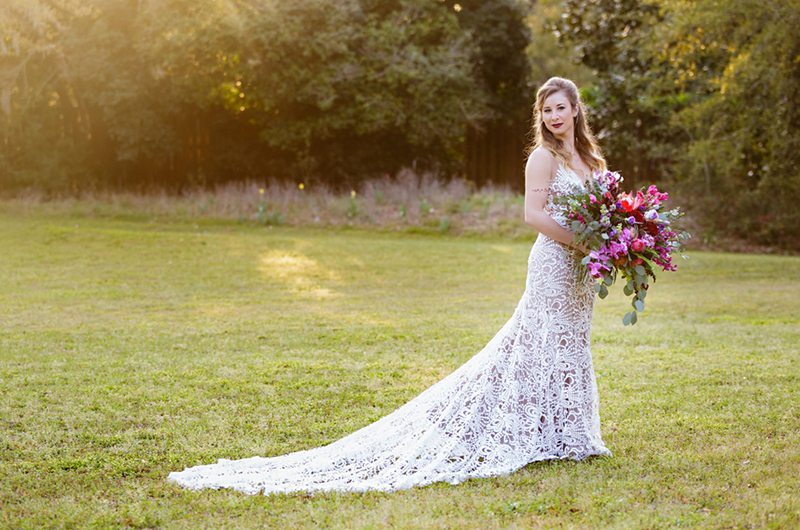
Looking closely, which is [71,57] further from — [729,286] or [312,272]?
[729,286]

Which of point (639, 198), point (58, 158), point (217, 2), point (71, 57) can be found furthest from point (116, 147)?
point (639, 198)

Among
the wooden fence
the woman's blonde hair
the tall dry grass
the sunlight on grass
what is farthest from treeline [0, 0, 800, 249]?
the woman's blonde hair

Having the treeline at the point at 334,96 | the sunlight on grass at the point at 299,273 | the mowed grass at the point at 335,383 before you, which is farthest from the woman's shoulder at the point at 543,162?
the treeline at the point at 334,96

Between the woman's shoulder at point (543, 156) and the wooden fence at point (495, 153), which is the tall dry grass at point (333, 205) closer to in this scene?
the wooden fence at point (495, 153)

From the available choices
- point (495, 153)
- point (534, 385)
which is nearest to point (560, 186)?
point (534, 385)

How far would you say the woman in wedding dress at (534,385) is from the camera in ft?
16.2

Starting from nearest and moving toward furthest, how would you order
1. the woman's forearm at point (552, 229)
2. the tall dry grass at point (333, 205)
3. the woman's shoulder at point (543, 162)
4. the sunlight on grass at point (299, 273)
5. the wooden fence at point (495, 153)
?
the woman's forearm at point (552, 229) < the woman's shoulder at point (543, 162) < the sunlight on grass at point (299, 273) < the tall dry grass at point (333, 205) < the wooden fence at point (495, 153)

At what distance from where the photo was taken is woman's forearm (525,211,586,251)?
4984mm

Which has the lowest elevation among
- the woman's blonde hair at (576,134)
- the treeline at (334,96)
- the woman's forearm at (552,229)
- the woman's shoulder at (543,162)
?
the woman's forearm at (552,229)

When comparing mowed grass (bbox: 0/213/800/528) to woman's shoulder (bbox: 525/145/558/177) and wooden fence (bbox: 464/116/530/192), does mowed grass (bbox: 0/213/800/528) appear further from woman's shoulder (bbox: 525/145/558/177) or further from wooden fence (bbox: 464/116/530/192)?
wooden fence (bbox: 464/116/530/192)

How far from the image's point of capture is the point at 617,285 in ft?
48.1

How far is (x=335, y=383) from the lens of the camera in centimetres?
720

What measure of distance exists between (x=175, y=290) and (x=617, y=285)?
23.0ft

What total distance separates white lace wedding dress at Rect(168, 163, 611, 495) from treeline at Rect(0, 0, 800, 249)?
13.1 metres
